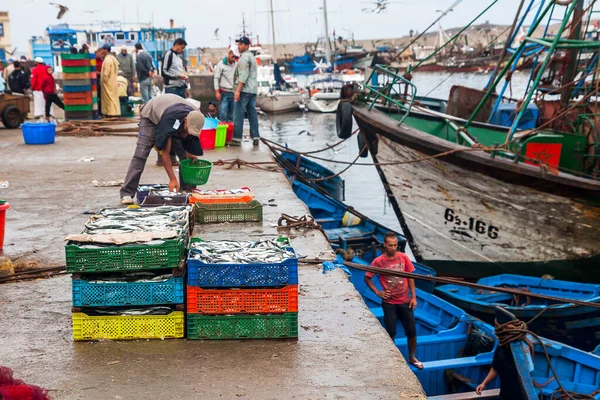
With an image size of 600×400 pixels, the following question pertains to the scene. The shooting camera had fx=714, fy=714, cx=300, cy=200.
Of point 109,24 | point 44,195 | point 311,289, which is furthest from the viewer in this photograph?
point 109,24

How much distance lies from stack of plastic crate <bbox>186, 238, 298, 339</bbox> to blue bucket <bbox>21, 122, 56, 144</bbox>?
9.87 meters

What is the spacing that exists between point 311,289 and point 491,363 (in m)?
1.65

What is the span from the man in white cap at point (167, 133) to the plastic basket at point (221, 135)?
4.52 metres

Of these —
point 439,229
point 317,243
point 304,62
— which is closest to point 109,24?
point 304,62

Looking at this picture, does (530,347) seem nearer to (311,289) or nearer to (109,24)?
(311,289)

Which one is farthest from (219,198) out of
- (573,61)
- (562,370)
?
(573,61)

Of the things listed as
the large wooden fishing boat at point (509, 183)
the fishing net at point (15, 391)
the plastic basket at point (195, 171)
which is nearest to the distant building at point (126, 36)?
the large wooden fishing boat at point (509, 183)

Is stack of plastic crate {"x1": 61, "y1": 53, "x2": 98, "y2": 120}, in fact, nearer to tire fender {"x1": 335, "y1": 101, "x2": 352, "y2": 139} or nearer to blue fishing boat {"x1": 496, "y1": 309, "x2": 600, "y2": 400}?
tire fender {"x1": 335, "y1": 101, "x2": 352, "y2": 139}

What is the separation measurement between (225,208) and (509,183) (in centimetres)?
429

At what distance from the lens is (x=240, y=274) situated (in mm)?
4359

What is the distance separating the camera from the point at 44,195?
29.1ft

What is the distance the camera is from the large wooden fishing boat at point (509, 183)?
30.7 feet

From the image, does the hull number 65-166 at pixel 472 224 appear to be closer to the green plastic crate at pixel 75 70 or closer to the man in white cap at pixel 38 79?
the green plastic crate at pixel 75 70

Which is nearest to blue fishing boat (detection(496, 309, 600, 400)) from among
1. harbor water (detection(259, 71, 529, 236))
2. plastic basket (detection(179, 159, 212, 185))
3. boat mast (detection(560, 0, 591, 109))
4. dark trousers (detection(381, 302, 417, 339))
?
dark trousers (detection(381, 302, 417, 339))
